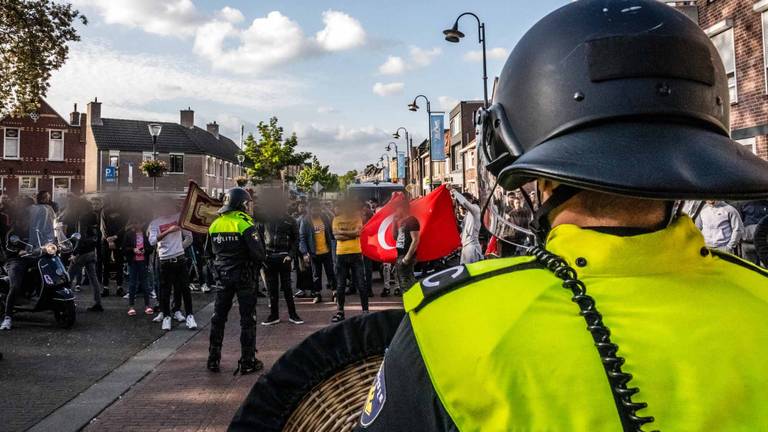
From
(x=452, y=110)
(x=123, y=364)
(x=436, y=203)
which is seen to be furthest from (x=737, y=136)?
(x=452, y=110)

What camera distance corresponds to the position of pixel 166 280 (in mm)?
8250

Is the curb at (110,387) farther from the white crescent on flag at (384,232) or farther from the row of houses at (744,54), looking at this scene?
the row of houses at (744,54)

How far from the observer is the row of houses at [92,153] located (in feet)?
141

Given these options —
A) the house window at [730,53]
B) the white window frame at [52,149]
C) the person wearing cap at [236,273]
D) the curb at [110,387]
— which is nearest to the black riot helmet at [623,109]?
the curb at [110,387]

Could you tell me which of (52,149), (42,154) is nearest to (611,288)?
(42,154)

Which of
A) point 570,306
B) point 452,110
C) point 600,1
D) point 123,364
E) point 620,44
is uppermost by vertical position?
point 452,110

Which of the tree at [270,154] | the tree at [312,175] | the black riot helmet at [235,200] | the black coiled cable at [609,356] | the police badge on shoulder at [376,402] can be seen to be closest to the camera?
the black coiled cable at [609,356]

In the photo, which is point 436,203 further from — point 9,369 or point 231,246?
point 9,369

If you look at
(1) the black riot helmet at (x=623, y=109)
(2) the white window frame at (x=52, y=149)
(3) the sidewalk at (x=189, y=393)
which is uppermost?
(2) the white window frame at (x=52, y=149)

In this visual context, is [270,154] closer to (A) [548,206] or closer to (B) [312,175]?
(B) [312,175]

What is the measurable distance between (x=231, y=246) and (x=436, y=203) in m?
3.83

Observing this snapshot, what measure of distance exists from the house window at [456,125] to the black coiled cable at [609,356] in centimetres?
5173

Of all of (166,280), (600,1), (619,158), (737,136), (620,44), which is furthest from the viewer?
(737,136)

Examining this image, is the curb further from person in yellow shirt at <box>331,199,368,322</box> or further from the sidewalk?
person in yellow shirt at <box>331,199,368,322</box>
